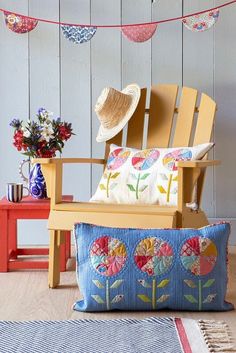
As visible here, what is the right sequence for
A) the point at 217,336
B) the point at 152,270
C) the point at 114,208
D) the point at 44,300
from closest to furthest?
the point at 217,336, the point at 152,270, the point at 44,300, the point at 114,208

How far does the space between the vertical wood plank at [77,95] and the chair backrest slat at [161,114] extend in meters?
0.52

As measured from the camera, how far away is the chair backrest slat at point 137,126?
139 inches

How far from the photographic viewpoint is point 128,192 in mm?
3182

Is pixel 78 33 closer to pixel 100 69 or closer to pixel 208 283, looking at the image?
pixel 100 69

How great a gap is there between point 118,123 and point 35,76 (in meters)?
0.67

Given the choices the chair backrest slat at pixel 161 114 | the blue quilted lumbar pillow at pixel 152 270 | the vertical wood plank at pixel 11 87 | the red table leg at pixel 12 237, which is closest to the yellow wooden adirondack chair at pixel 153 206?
the chair backrest slat at pixel 161 114

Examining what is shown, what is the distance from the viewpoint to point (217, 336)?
7.32 ft

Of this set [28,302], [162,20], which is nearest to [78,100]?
[162,20]

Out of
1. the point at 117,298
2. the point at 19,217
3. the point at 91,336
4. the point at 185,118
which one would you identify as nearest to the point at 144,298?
the point at 117,298

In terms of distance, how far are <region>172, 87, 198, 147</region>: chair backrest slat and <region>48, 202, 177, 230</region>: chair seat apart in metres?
0.55

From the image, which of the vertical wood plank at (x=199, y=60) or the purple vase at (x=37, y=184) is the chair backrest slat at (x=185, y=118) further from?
the purple vase at (x=37, y=184)

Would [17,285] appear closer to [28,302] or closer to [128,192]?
[28,302]

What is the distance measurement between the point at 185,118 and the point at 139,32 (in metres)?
0.55

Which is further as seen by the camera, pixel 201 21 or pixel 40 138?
pixel 201 21
